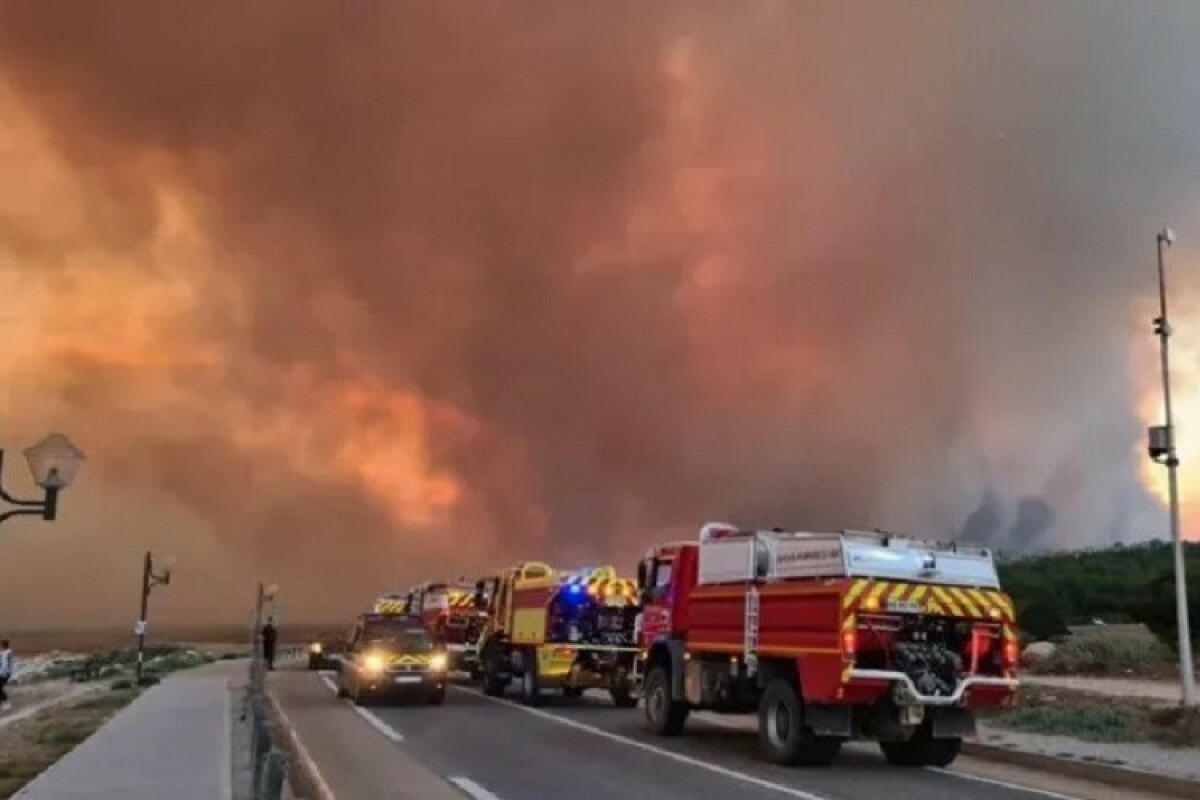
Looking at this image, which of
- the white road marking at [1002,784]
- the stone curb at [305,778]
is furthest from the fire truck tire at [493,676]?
the white road marking at [1002,784]

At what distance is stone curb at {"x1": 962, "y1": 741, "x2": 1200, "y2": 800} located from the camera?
14.3m

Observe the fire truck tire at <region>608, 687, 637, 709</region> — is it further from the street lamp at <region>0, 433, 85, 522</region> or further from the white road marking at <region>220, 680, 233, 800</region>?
the street lamp at <region>0, 433, 85, 522</region>

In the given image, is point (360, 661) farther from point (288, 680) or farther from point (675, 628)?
point (288, 680)

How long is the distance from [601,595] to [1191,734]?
43.4 ft

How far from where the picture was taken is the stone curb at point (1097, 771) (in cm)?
1433

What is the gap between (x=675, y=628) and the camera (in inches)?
850

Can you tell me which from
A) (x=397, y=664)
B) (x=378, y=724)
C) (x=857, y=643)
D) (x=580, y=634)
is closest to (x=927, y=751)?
(x=857, y=643)

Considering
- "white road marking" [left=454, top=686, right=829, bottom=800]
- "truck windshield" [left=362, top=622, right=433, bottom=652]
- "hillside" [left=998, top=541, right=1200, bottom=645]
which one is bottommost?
"white road marking" [left=454, top=686, right=829, bottom=800]

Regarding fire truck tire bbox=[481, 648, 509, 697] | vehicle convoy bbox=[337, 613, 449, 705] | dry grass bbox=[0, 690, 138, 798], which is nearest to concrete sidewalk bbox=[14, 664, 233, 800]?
dry grass bbox=[0, 690, 138, 798]

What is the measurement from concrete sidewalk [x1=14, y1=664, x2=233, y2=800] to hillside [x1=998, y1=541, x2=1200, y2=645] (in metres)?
30.6

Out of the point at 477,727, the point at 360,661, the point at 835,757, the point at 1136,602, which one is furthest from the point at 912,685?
the point at 1136,602

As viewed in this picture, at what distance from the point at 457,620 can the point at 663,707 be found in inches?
687

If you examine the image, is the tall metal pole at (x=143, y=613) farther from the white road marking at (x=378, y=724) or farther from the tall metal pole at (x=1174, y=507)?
the tall metal pole at (x=1174, y=507)

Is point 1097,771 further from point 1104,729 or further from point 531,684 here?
point 531,684
